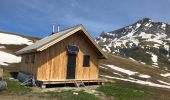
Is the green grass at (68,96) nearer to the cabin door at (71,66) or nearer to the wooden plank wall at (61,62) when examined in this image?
the wooden plank wall at (61,62)

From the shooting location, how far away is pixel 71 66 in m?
34.8

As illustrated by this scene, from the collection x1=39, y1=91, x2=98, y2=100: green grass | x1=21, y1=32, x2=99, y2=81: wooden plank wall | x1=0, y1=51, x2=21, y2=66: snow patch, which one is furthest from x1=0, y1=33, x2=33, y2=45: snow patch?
x1=39, y1=91, x2=98, y2=100: green grass

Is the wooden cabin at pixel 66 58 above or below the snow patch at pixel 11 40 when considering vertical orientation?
below

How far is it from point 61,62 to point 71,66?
1.46 meters

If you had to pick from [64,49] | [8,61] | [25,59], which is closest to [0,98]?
[64,49]

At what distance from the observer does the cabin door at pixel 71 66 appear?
34594mm

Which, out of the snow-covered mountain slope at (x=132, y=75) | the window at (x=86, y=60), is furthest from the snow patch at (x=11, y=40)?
the window at (x=86, y=60)

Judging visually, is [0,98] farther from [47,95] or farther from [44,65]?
[44,65]

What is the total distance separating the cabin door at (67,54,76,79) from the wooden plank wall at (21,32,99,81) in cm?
43

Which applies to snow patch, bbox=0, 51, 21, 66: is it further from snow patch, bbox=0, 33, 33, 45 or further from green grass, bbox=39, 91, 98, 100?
green grass, bbox=39, 91, 98, 100

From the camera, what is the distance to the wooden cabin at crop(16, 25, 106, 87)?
107 ft

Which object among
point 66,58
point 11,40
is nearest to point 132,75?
point 66,58

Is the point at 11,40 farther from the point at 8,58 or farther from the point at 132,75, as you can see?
the point at 132,75

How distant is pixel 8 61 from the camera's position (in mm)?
61500
